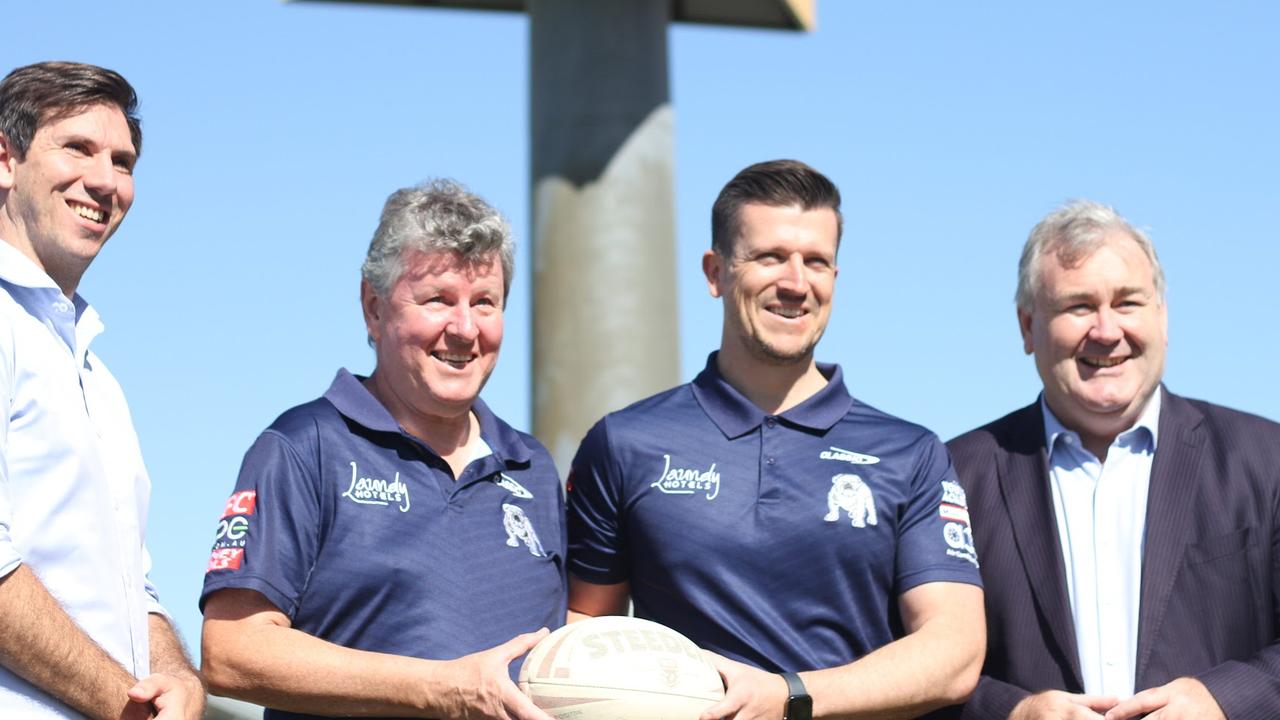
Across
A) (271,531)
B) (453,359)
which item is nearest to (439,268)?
(453,359)

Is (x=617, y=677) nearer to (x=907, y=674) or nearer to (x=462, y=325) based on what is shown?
(x=907, y=674)

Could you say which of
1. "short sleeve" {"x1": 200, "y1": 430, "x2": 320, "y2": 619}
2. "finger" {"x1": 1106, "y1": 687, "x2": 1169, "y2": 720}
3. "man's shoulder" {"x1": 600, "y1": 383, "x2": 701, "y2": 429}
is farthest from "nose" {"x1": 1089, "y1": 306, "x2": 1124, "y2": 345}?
"short sleeve" {"x1": 200, "y1": 430, "x2": 320, "y2": 619}

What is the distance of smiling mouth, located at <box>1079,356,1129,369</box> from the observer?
5.86m

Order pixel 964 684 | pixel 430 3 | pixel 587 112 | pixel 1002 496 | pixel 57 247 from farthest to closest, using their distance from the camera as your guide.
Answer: pixel 430 3, pixel 587 112, pixel 1002 496, pixel 964 684, pixel 57 247

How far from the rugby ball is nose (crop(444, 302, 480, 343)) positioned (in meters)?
0.96

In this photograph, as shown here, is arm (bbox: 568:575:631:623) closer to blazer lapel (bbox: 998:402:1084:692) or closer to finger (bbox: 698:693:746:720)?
finger (bbox: 698:693:746:720)

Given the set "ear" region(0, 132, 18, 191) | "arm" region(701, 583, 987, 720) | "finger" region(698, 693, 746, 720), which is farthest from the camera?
"arm" region(701, 583, 987, 720)

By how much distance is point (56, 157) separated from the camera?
4.89m

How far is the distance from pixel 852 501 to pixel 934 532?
287 mm

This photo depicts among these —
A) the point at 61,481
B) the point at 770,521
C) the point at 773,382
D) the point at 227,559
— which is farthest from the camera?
the point at 773,382

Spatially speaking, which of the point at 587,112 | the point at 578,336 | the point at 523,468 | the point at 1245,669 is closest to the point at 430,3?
the point at 587,112

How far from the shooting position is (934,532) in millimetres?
5648

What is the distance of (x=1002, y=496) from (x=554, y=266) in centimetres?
778

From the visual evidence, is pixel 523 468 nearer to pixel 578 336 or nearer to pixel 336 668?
pixel 336 668
